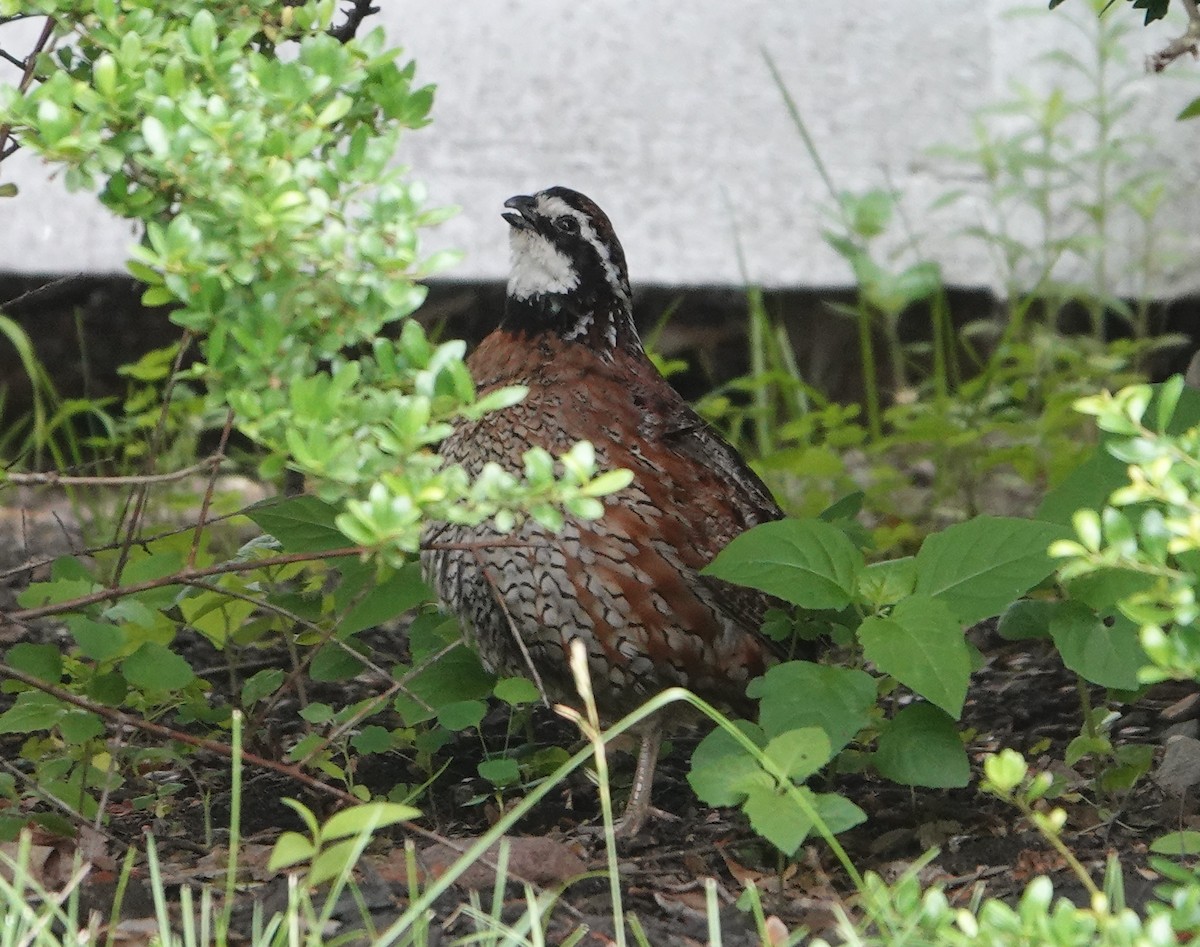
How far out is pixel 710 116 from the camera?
6234 millimetres

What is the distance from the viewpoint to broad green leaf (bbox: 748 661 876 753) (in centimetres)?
269

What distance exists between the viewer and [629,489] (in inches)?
126

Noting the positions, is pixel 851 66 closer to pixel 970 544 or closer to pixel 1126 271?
pixel 1126 271

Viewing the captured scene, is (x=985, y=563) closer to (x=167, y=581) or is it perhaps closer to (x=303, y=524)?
(x=303, y=524)

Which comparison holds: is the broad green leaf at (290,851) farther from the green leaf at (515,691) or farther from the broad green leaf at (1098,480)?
the broad green leaf at (1098,480)

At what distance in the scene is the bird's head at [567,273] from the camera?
3494mm

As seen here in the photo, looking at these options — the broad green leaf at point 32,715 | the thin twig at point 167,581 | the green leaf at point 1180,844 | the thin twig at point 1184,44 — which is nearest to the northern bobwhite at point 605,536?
the thin twig at point 167,581

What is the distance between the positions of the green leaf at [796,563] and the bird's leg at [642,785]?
22.1 inches

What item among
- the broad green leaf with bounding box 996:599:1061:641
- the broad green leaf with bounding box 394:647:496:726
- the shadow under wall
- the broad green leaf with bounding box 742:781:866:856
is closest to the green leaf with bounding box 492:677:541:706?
the broad green leaf with bounding box 394:647:496:726

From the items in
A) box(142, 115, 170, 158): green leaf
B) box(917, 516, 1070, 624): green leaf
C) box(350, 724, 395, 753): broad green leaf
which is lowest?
box(350, 724, 395, 753): broad green leaf

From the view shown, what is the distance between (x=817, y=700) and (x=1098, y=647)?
0.50m

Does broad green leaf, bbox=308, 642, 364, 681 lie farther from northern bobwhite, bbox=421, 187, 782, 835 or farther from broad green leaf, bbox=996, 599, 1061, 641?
broad green leaf, bbox=996, 599, 1061, 641

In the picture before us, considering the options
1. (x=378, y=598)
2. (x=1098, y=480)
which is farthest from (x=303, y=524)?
(x=1098, y=480)

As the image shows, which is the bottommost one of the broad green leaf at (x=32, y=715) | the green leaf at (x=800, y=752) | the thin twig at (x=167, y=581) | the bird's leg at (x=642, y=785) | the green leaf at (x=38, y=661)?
the bird's leg at (x=642, y=785)
